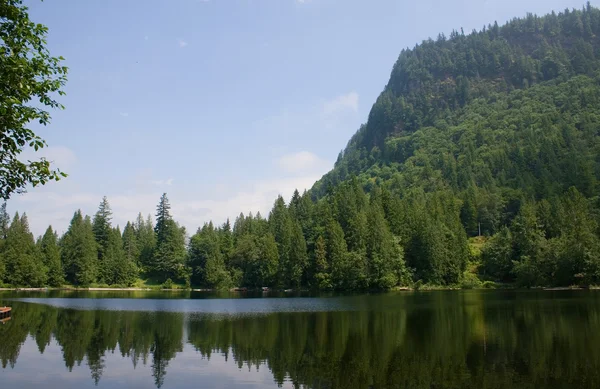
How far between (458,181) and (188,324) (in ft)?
526

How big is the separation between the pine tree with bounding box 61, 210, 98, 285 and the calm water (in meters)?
86.4

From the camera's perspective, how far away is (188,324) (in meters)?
46.3

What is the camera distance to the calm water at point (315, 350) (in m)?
23.2

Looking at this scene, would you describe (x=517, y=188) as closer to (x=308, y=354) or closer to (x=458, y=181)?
(x=458, y=181)

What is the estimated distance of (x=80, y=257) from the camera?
13325 centimetres

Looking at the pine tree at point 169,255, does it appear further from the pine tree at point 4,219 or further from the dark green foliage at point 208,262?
the pine tree at point 4,219

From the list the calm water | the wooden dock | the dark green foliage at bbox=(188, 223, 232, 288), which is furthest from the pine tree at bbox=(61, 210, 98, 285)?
the calm water

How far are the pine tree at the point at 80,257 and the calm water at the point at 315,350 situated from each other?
86389 millimetres

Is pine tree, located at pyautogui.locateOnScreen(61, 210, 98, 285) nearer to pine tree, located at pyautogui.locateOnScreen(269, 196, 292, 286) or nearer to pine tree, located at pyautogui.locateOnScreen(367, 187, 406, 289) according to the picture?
pine tree, located at pyautogui.locateOnScreen(269, 196, 292, 286)

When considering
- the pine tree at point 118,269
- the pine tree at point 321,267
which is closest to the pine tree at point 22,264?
the pine tree at point 118,269

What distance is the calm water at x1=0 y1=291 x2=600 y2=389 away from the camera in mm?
23156

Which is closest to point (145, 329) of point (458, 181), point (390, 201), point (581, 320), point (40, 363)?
point (40, 363)

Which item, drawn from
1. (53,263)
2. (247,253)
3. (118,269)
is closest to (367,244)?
(247,253)

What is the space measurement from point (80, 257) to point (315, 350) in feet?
392
